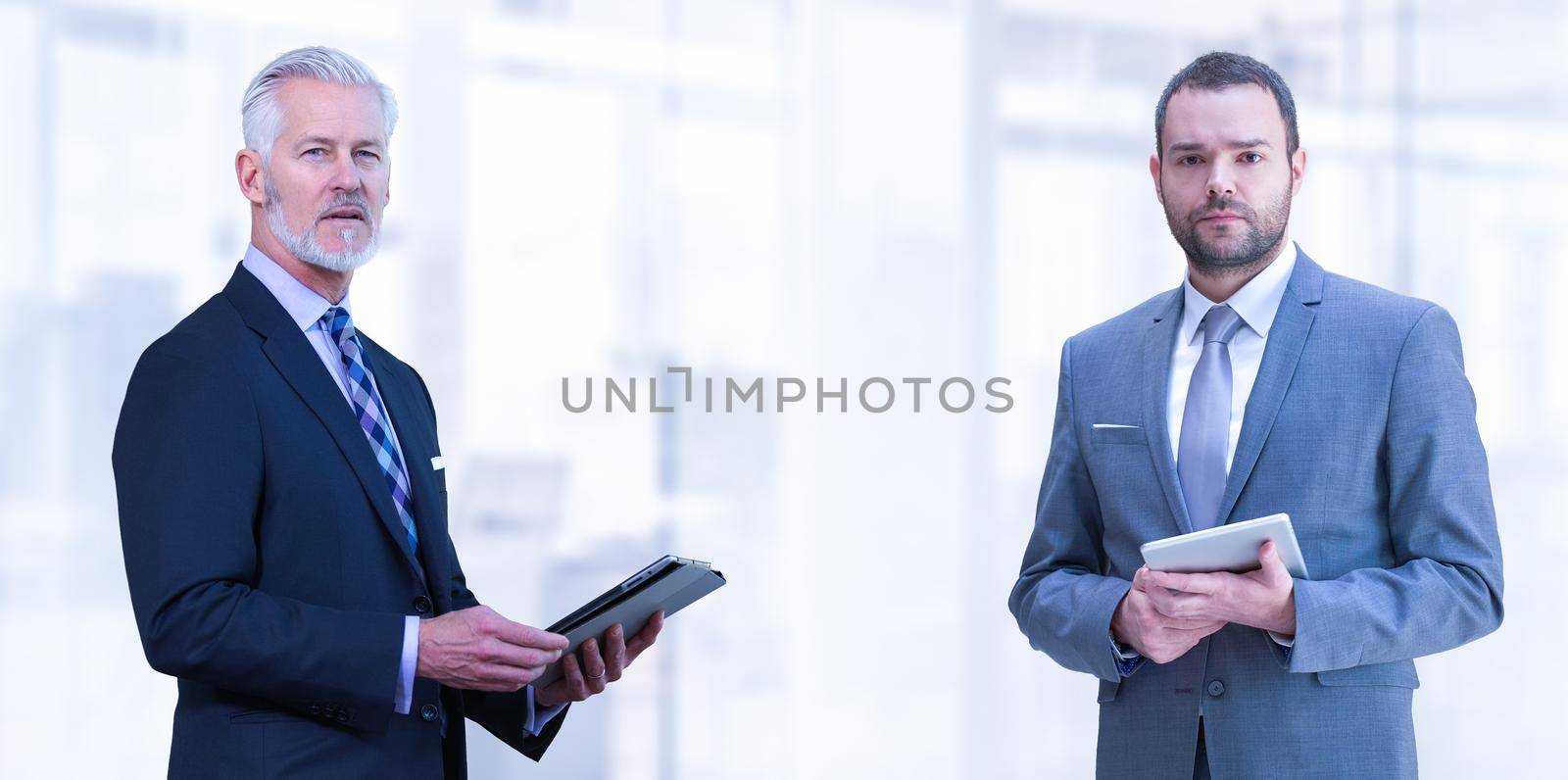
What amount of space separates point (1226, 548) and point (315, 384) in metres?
1.10

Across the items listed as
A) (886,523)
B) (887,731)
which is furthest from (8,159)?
(887,731)

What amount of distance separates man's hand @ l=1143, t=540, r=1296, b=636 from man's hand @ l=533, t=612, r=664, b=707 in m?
0.70

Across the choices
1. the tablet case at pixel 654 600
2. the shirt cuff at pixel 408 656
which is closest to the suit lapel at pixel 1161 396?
the tablet case at pixel 654 600

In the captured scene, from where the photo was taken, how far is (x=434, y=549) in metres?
1.71

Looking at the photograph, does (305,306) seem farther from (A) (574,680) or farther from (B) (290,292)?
(A) (574,680)

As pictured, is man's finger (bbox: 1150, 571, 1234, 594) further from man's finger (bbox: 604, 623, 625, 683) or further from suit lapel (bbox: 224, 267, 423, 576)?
suit lapel (bbox: 224, 267, 423, 576)

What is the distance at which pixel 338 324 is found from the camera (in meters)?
1.75

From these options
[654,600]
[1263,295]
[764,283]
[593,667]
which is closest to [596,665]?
[593,667]

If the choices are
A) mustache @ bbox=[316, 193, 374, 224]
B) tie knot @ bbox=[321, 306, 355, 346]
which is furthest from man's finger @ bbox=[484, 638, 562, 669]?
mustache @ bbox=[316, 193, 374, 224]

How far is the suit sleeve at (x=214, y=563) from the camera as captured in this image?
1466 millimetres

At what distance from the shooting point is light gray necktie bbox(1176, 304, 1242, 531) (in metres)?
1.71

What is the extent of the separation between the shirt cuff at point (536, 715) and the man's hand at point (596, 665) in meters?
0.01

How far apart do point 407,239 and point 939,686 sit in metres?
1.93

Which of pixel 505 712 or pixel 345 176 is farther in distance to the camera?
pixel 505 712
